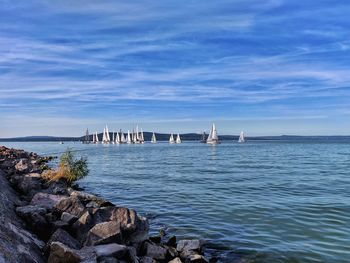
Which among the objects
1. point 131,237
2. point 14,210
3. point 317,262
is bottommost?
Result: point 317,262

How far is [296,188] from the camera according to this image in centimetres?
3328

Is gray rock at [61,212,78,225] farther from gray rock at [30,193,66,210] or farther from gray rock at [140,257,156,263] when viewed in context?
gray rock at [30,193,66,210]

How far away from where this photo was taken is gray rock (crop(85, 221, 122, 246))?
1212 centimetres

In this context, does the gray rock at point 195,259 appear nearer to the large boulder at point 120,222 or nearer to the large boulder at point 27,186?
the large boulder at point 120,222

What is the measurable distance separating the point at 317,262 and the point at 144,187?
76.1ft

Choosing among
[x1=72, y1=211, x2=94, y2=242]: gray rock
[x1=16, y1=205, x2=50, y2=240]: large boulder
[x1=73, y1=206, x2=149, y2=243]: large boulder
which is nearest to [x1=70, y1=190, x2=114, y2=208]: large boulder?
A: [x1=73, y1=206, x2=149, y2=243]: large boulder

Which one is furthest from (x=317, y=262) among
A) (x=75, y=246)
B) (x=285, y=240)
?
(x=75, y=246)

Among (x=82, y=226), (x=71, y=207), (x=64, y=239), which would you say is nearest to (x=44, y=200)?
(x=71, y=207)

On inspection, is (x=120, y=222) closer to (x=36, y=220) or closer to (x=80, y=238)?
(x=80, y=238)

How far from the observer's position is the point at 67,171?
3469 centimetres

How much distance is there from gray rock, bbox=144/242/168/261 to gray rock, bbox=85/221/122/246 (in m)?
1.56

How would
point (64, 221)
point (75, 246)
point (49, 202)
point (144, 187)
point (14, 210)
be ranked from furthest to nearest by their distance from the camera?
point (144, 187) < point (49, 202) < point (14, 210) < point (64, 221) < point (75, 246)

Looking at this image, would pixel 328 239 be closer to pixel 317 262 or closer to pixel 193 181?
pixel 317 262

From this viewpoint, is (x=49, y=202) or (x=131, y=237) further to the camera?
(x=49, y=202)
